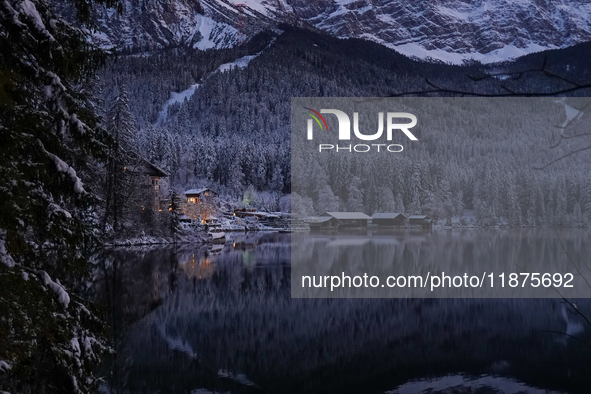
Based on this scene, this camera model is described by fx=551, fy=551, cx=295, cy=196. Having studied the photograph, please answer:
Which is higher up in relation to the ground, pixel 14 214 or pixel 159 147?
pixel 159 147

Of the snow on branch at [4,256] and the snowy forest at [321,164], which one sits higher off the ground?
the snowy forest at [321,164]

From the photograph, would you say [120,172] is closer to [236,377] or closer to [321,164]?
[236,377]

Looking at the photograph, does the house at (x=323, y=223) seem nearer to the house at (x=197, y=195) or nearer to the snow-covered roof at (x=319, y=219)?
the snow-covered roof at (x=319, y=219)

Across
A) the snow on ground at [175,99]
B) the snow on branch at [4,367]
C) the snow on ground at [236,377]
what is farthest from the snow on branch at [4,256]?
the snow on ground at [175,99]

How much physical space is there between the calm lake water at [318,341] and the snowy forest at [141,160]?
96.4 inches

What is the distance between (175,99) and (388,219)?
11523 centimetres

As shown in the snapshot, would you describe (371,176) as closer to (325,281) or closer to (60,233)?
(325,281)

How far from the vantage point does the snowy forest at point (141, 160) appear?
16.1 feet

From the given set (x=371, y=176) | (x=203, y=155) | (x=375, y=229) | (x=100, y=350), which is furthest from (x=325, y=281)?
(x=203, y=155)

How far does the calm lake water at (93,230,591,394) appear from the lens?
1457 centimetres

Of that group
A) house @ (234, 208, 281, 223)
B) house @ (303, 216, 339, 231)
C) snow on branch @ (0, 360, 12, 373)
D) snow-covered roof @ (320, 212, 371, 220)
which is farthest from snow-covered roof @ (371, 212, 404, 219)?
snow on branch @ (0, 360, 12, 373)

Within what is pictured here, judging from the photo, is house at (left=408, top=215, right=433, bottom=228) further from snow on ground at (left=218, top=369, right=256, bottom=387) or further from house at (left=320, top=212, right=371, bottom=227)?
snow on ground at (left=218, top=369, right=256, bottom=387)

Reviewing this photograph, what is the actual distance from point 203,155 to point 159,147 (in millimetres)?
15796

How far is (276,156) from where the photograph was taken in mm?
116000
